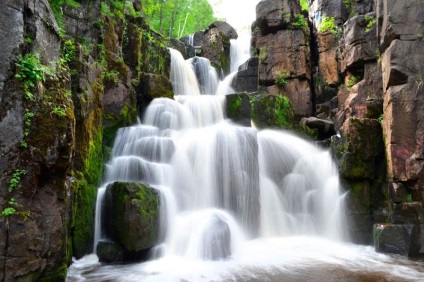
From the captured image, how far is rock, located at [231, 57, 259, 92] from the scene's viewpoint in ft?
57.5

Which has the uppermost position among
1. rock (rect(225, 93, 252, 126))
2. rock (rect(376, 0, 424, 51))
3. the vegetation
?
the vegetation

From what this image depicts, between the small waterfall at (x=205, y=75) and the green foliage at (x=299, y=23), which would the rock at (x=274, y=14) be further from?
the small waterfall at (x=205, y=75)

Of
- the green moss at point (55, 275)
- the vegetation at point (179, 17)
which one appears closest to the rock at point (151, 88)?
→ the green moss at point (55, 275)

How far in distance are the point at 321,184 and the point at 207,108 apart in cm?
508

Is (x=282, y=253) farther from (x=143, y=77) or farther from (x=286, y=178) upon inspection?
(x=143, y=77)

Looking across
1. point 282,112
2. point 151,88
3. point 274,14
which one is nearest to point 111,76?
point 151,88

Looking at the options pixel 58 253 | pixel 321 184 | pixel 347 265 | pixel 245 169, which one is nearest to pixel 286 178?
pixel 321 184

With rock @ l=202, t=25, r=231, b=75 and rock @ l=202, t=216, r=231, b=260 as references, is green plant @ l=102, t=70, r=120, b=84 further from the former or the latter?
rock @ l=202, t=25, r=231, b=75

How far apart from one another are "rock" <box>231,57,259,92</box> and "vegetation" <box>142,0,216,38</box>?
32.7ft

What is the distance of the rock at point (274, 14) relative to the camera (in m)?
17.3

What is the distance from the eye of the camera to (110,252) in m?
6.62

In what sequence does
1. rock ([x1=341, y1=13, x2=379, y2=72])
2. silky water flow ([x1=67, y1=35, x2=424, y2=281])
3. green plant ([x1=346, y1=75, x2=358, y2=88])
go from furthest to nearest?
green plant ([x1=346, y1=75, x2=358, y2=88])
rock ([x1=341, y1=13, x2=379, y2=72])
silky water flow ([x1=67, y1=35, x2=424, y2=281])

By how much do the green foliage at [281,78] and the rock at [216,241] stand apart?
11.0m

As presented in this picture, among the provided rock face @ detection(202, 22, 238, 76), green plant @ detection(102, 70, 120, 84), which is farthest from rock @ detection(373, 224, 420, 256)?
rock face @ detection(202, 22, 238, 76)
